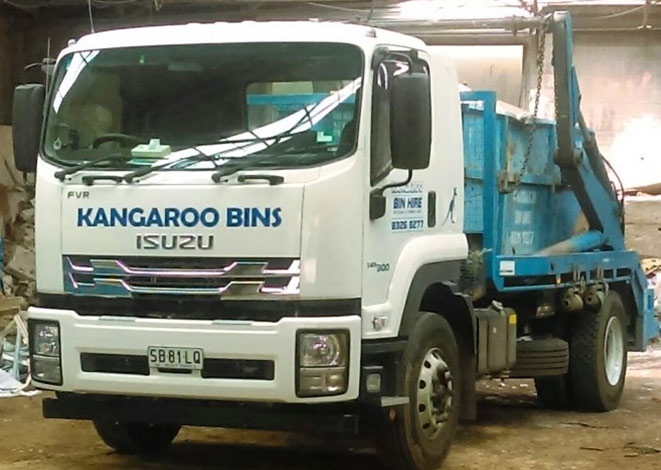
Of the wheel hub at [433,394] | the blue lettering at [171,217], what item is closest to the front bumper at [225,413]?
the wheel hub at [433,394]

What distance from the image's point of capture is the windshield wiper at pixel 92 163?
5.98 metres

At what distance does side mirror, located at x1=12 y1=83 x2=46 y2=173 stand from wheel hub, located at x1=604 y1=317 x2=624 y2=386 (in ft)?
15.8

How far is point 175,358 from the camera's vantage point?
5824 mm

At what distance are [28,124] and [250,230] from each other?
59.0 inches

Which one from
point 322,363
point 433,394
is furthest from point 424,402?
point 322,363

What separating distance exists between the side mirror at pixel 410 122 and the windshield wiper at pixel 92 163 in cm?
139

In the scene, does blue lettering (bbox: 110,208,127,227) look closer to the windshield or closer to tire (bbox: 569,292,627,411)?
the windshield

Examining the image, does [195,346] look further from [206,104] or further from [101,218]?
[206,104]

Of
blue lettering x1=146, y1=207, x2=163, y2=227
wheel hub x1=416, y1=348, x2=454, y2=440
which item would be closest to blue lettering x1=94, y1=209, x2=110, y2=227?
blue lettering x1=146, y1=207, x2=163, y2=227

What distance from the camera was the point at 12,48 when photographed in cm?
1642

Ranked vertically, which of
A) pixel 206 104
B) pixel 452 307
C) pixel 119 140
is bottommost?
pixel 452 307

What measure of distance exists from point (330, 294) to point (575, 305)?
3.47 m

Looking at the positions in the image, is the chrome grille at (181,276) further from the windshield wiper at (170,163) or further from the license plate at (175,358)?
the windshield wiper at (170,163)

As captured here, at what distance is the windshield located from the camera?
5746 millimetres
